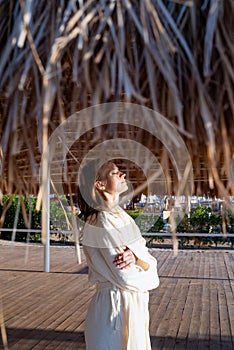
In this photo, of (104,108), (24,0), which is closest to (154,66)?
(104,108)

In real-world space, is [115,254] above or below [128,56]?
below

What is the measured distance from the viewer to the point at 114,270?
89.8 inches

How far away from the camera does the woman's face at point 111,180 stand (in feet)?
7.87

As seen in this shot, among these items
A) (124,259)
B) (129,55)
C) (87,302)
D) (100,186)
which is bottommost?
(87,302)

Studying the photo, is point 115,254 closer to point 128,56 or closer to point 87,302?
point 128,56

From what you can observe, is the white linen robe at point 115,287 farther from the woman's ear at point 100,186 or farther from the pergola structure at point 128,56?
the pergola structure at point 128,56

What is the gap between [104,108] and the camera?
4.60 ft

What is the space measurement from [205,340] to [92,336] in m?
1.80

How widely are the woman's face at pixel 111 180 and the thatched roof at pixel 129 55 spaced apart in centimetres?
107

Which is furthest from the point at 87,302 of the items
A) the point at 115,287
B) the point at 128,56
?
the point at 128,56

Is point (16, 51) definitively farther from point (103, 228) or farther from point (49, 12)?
point (103, 228)

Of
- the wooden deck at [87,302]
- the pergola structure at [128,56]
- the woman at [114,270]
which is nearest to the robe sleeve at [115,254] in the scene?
the woman at [114,270]

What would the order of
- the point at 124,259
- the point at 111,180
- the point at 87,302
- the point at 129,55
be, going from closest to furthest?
the point at 129,55
the point at 124,259
the point at 111,180
the point at 87,302

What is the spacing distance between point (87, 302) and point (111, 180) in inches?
118
